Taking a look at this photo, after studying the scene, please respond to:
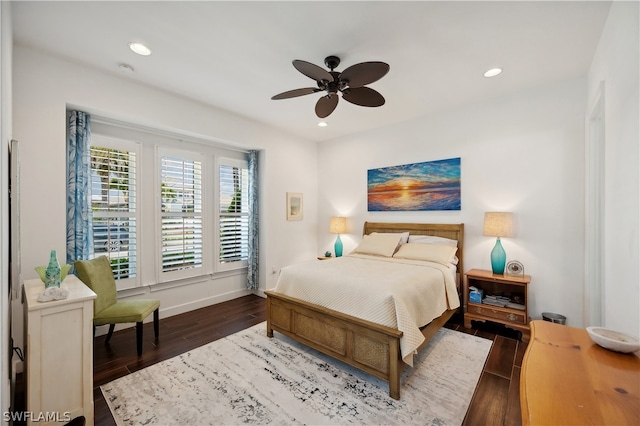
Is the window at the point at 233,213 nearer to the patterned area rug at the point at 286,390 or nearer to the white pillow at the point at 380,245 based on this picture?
the patterned area rug at the point at 286,390

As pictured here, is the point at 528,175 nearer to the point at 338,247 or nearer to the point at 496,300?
the point at 496,300

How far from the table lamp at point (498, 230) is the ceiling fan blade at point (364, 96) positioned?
79.3 inches

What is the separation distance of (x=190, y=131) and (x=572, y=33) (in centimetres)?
406

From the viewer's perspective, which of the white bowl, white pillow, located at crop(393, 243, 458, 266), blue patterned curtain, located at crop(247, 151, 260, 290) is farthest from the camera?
blue patterned curtain, located at crop(247, 151, 260, 290)

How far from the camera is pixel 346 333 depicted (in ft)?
7.98

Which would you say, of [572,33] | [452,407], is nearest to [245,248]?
[452,407]

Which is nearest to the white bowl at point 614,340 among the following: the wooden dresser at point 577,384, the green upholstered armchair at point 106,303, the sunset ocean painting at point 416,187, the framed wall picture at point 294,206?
the wooden dresser at point 577,384

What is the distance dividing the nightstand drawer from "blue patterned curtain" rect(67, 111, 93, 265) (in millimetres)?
4425

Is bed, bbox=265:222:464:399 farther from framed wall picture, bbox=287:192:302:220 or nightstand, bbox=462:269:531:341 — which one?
framed wall picture, bbox=287:192:302:220

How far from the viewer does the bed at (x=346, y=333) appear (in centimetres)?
214

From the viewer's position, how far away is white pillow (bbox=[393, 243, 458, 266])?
11.4ft

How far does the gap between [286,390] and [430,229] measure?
2938mm

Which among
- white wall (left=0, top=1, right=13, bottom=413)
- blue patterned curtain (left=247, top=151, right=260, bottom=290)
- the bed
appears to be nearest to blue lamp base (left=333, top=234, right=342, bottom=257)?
blue patterned curtain (left=247, top=151, right=260, bottom=290)

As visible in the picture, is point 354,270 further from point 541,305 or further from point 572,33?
point 572,33
